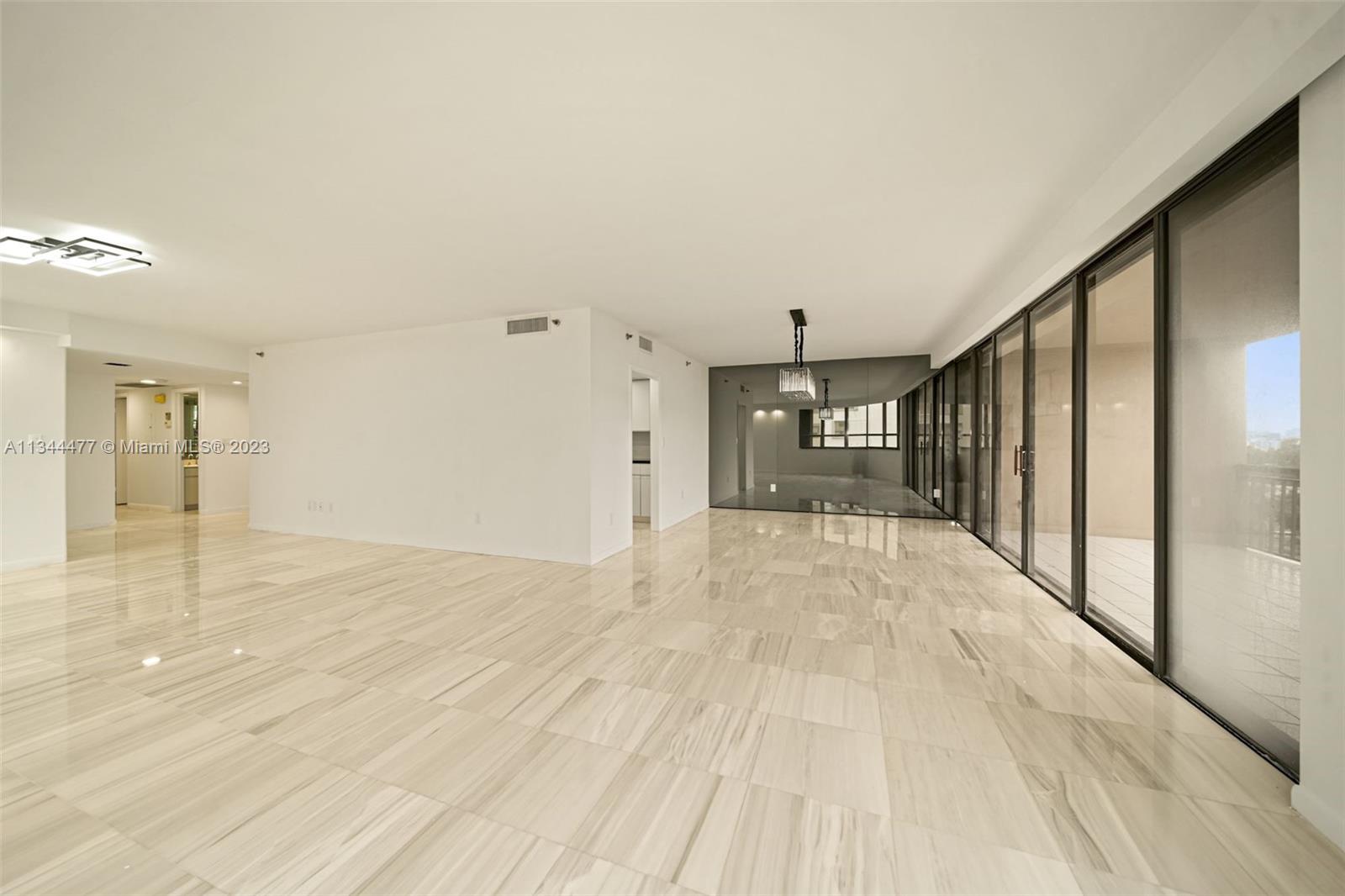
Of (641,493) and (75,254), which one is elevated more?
(75,254)

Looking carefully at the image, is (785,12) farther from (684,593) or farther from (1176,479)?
(684,593)

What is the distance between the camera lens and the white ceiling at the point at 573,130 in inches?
68.3

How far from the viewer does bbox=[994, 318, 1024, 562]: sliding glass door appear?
15.6 ft

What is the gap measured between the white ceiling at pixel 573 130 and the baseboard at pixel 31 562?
10.6 ft

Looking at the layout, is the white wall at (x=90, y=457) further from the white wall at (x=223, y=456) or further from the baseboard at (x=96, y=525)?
the white wall at (x=223, y=456)

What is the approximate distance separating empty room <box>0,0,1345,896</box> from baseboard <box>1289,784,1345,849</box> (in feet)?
0.05

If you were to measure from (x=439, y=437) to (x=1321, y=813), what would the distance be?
22.7 ft

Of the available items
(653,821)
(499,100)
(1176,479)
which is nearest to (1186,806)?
(1176,479)

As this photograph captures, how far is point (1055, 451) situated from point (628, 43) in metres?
4.18

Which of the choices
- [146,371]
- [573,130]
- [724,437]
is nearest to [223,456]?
[146,371]

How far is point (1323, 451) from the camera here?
5.37 feet

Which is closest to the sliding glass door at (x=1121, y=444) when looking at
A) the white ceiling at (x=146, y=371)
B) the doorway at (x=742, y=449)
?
the doorway at (x=742, y=449)

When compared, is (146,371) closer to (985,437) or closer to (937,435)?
(985,437)

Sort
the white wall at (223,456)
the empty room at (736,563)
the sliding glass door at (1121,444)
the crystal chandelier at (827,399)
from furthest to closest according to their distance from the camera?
the white wall at (223,456)
the crystal chandelier at (827,399)
the sliding glass door at (1121,444)
the empty room at (736,563)
